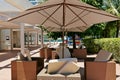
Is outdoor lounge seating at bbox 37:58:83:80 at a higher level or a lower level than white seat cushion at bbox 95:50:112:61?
lower

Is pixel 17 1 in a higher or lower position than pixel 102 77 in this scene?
higher

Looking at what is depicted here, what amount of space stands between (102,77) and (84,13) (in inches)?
103

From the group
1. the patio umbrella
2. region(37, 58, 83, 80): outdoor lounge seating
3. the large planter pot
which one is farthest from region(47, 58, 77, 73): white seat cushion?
the patio umbrella

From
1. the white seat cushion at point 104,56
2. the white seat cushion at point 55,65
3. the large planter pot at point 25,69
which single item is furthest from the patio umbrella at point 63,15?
the white seat cushion at point 55,65

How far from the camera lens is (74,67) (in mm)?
6555

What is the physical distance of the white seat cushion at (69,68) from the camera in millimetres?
6524

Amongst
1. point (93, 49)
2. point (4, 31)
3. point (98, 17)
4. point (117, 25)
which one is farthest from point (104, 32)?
point (98, 17)

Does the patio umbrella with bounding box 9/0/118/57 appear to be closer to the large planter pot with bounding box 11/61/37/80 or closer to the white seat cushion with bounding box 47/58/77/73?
the large planter pot with bounding box 11/61/37/80

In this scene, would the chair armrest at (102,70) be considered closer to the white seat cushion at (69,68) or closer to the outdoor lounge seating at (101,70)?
the outdoor lounge seating at (101,70)

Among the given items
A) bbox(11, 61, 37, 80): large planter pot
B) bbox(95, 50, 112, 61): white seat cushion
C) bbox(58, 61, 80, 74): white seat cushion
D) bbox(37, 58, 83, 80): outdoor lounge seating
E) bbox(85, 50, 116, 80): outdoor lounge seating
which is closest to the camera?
bbox(37, 58, 83, 80): outdoor lounge seating

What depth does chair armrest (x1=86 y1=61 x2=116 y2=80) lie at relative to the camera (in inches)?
290

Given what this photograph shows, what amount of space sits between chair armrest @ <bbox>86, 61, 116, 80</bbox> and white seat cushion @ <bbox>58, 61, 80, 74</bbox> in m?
1.03

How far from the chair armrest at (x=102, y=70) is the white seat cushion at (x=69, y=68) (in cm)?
103

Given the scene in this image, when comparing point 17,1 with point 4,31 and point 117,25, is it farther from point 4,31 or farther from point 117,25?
point 4,31
